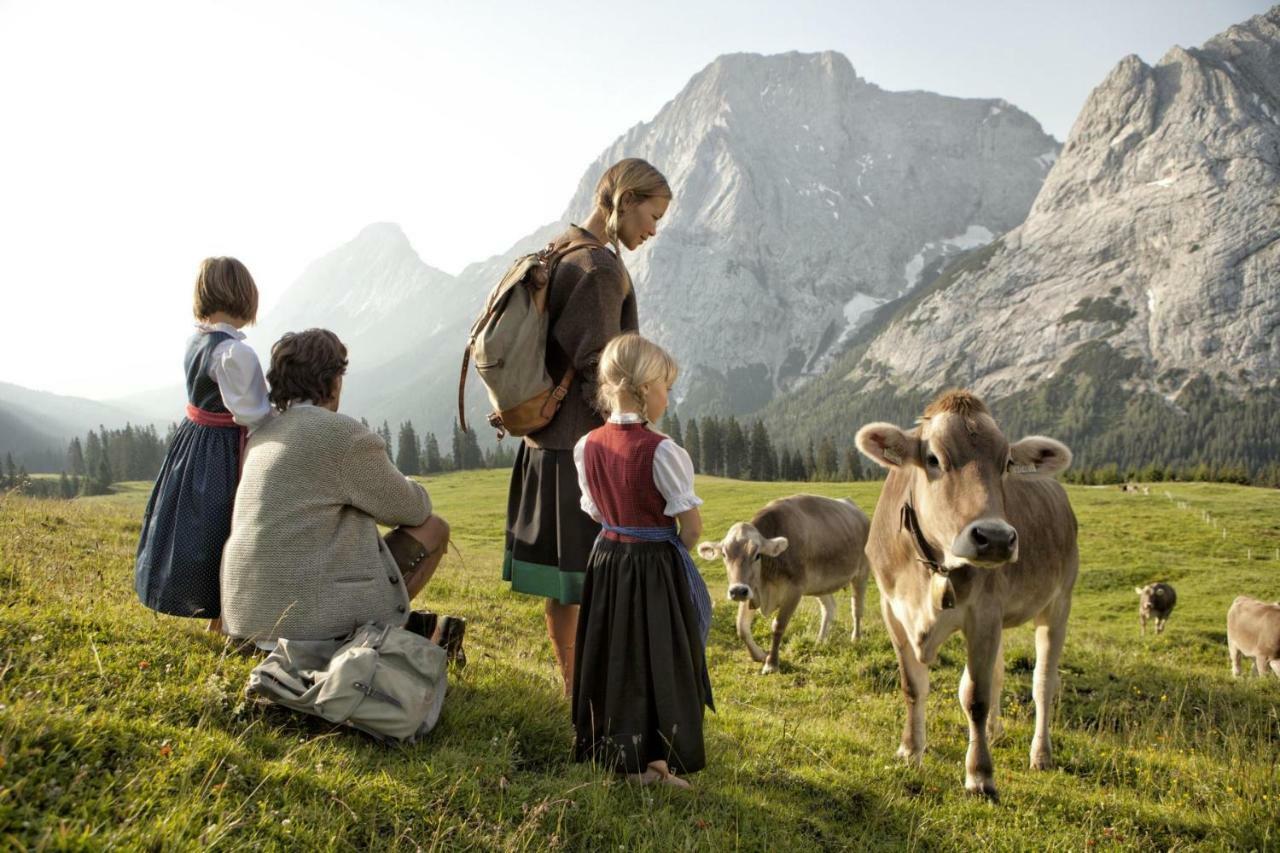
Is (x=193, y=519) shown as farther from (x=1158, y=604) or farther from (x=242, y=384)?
(x=1158, y=604)

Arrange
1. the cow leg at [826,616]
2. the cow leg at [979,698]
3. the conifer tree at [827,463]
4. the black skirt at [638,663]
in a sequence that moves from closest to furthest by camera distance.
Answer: the black skirt at [638,663], the cow leg at [979,698], the cow leg at [826,616], the conifer tree at [827,463]

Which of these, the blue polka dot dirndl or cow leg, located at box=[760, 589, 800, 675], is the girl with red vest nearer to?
the blue polka dot dirndl

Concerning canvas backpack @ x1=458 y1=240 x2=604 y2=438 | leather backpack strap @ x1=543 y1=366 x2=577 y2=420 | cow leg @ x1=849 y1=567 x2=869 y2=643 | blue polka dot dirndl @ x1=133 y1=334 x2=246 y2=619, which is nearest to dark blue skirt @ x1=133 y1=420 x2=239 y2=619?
blue polka dot dirndl @ x1=133 y1=334 x2=246 y2=619

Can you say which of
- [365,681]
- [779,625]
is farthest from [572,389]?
[779,625]

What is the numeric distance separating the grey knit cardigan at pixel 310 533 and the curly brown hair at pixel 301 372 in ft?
0.74

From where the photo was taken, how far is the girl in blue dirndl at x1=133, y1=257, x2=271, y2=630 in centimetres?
503

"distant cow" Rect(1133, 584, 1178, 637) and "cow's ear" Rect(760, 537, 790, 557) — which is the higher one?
"cow's ear" Rect(760, 537, 790, 557)

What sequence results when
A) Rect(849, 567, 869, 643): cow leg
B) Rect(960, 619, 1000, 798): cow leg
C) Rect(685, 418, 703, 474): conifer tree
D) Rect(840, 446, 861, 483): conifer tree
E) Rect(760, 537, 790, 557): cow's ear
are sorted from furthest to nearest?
1. Rect(685, 418, 703, 474): conifer tree
2. Rect(840, 446, 861, 483): conifer tree
3. Rect(849, 567, 869, 643): cow leg
4. Rect(760, 537, 790, 557): cow's ear
5. Rect(960, 619, 1000, 798): cow leg

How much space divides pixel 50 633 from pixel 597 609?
344 centimetres

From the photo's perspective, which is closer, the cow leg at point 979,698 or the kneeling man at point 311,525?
the kneeling man at point 311,525

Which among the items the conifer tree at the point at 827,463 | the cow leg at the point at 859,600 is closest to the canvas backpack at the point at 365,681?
the cow leg at the point at 859,600

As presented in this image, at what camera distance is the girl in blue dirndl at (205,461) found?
5027 millimetres

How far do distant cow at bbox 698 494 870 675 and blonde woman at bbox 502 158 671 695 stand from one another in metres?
5.56

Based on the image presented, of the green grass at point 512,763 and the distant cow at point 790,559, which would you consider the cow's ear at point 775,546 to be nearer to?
the distant cow at point 790,559
